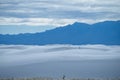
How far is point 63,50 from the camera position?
6875 centimetres

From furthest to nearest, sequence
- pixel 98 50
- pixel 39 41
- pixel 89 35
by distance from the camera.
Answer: pixel 89 35
pixel 39 41
pixel 98 50

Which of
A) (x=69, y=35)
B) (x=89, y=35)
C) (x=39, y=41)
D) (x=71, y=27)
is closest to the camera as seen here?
(x=39, y=41)

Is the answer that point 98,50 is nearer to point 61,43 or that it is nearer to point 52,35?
point 61,43

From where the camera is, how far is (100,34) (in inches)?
3228

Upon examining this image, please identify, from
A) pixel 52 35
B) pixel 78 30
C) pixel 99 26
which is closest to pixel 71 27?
pixel 78 30

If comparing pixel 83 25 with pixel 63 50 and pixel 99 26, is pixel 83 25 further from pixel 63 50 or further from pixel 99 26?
pixel 63 50

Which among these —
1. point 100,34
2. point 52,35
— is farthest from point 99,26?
point 52,35

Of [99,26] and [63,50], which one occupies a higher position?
[99,26]

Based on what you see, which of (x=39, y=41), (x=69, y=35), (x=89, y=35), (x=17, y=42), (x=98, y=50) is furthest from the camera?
(x=69, y=35)

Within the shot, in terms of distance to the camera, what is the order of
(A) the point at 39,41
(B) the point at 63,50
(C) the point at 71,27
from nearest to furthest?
(B) the point at 63,50
(A) the point at 39,41
(C) the point at 71,27

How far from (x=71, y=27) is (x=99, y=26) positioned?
25.8 metres

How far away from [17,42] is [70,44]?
18831 mm

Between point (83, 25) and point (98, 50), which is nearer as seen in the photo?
point (98, 50)

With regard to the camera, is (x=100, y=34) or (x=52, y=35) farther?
(x=52, y=35)
